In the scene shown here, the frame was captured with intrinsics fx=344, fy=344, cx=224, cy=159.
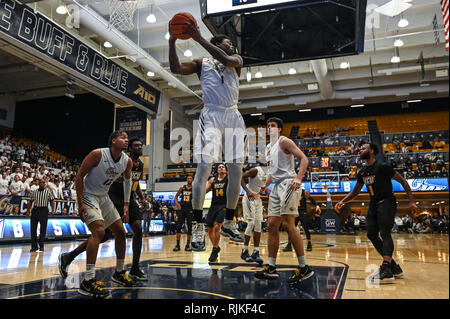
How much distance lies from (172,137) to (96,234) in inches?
765

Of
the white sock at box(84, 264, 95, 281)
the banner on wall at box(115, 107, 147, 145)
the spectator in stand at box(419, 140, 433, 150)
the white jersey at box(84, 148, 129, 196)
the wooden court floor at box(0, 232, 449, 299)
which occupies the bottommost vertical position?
the wooden court floor at box(0, 232, 449, 299)

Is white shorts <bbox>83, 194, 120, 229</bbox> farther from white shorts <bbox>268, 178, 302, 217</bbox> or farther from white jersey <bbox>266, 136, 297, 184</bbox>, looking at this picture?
white jersey <bbox>266, 136, 297, 184</bbox>

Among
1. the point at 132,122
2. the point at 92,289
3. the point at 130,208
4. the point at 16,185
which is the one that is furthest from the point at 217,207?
the point at 132,122

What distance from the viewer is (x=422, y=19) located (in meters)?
13.9

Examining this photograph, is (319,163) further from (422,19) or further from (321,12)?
(321,12)

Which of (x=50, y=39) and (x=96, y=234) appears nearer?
(x=96, y=234)

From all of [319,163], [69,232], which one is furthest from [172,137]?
[69,232]

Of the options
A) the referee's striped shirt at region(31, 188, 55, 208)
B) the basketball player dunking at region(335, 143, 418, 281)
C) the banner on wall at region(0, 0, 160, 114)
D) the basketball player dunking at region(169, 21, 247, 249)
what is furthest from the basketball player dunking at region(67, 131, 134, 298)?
the banner on wall at region(0, 0, 160, 114)

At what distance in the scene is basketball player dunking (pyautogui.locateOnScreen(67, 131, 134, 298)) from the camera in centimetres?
349

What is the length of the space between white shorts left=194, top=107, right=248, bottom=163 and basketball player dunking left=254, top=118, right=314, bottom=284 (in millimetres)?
1025

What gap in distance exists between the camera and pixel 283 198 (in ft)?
13.3

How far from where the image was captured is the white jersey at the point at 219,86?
3.09 m

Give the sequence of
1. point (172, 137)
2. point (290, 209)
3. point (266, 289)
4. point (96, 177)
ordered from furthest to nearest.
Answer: point (172, 137), point (290, 209), point (96, 177), point (266, 289)

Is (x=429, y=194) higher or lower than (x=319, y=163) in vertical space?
lower
